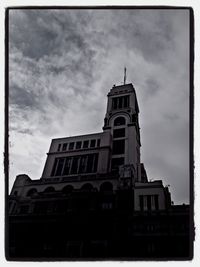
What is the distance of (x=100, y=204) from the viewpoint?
1069 centimetres

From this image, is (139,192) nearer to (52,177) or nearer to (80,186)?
(80,186)

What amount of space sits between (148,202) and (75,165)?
5761 mm

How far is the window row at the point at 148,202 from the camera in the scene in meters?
9.66

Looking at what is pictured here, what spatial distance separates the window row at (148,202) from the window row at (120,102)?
8.32 meters

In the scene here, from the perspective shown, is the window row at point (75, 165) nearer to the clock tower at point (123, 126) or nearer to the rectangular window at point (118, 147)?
the clock tower at point (123, 126)

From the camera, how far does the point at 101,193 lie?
1144cm

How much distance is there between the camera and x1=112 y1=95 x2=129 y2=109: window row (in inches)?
687

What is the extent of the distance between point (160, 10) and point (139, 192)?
7419mm

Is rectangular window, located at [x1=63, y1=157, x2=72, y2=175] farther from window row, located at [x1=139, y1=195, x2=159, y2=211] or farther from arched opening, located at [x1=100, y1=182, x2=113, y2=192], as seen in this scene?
window row, located at [x1=139, y1=195, x2=159, y2=211]

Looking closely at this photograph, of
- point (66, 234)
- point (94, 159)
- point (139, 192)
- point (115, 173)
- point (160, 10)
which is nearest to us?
point (160, 10)

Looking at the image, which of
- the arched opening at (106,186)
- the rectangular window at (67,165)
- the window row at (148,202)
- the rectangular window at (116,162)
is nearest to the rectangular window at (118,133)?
the rectangular window at (116,162)

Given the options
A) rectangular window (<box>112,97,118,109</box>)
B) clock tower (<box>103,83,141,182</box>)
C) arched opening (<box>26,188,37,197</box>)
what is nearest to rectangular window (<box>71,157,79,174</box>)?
clock tower (<box>103,83,141,182</box>)

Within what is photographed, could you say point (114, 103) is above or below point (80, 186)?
above

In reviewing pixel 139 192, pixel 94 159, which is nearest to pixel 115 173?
pixel 94 159
